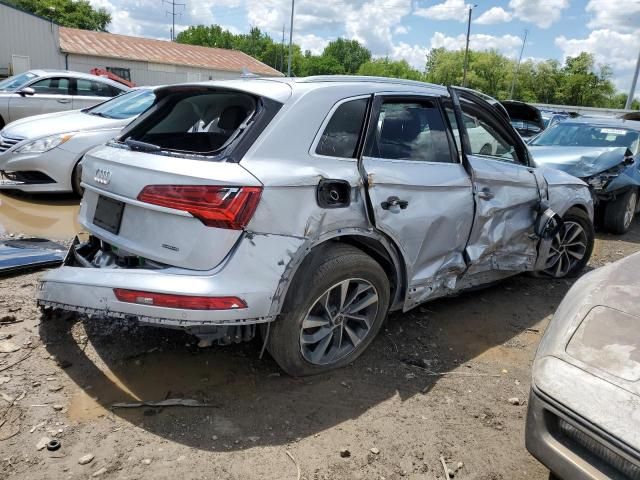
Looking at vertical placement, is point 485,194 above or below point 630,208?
above

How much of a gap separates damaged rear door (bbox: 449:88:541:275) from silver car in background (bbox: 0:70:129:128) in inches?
318

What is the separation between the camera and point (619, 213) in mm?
7242

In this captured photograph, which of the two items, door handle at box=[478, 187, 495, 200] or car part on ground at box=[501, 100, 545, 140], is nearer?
→ door handle at box=[478, 187, 495, 200]

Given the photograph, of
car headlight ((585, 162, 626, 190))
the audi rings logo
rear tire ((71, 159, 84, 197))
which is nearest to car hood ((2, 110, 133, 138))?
rear tire ((71, 159, 84, 197))

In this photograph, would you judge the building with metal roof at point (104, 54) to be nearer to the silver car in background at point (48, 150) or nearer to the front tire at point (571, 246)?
the silver car in background at point (48, 150)

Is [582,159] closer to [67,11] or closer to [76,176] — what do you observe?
[76,176]

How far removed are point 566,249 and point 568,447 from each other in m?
3.57

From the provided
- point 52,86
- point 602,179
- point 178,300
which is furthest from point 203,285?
point 52,86

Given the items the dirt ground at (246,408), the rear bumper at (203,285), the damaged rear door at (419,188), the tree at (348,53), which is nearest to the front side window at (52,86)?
the dirt ground at (246,408)

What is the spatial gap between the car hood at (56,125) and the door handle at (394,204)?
4.94m

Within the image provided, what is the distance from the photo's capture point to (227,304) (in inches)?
97.7

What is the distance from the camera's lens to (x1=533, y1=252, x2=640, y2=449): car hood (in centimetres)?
180

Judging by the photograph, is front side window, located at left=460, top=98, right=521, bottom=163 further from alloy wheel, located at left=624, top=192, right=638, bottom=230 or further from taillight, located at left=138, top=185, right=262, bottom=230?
alloy wheel, located at left=624, top=192, right=638, bottom=230

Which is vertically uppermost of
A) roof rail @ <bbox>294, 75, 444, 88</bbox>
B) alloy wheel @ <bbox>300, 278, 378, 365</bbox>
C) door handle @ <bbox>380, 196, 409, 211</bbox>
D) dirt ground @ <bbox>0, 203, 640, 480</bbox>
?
roof rail @ <bbox>294, 75, 444, 88</bbox>
